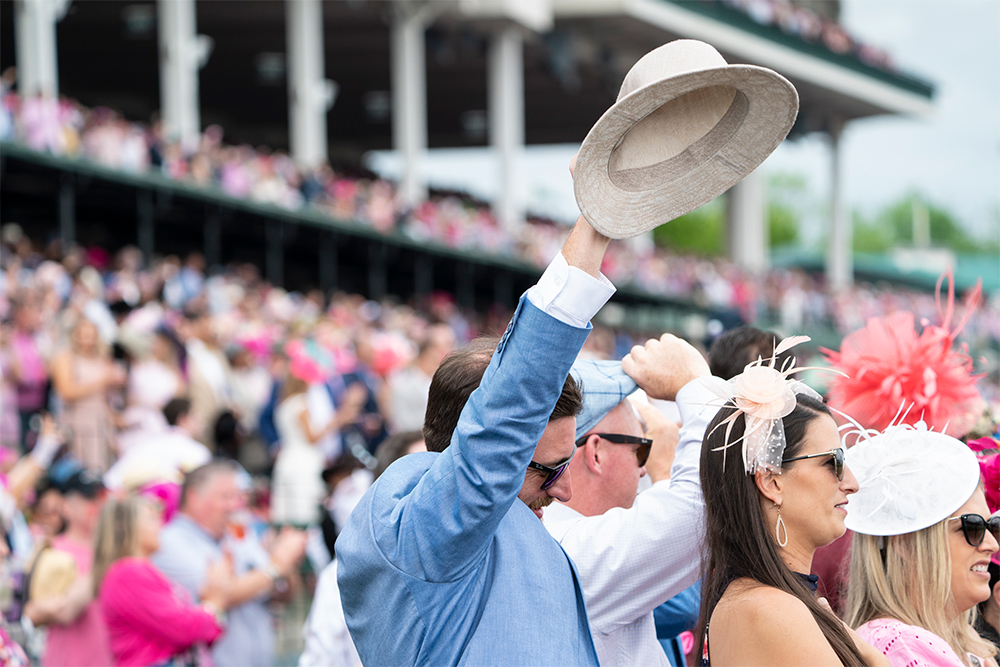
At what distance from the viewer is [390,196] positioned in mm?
21562

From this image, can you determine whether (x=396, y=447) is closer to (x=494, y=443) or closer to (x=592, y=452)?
(x=592, y=452)

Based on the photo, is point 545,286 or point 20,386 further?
point 20,386

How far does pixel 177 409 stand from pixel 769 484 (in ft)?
17.4

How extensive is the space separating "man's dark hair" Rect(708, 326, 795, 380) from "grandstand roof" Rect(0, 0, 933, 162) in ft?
72.7

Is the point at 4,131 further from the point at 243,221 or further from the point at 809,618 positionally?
the point at 809,618

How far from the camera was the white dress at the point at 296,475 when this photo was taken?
7.80 m

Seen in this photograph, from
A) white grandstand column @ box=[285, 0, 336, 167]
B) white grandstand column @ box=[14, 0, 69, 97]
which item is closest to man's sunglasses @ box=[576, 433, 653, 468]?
white grandstand column @ box=[14, 0, 69, 97]

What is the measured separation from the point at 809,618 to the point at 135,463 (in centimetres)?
466

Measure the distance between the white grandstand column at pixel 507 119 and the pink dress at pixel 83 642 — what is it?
22091 millimetres

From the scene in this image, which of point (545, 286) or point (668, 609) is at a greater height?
point (545, 286)

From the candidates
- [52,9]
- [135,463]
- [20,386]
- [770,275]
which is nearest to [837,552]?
[135,463]

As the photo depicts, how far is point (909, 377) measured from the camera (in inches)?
130

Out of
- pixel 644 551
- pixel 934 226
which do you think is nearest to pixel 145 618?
pixel 644 551

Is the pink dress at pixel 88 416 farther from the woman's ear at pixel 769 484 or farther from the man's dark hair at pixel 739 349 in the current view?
the woman's ear at pixel 769 484
